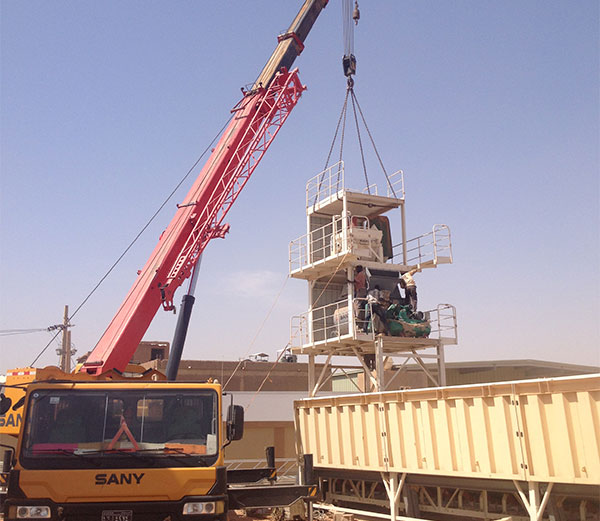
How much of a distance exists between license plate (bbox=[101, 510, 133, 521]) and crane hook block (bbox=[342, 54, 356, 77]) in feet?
57.9

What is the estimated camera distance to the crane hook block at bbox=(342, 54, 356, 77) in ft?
71.9

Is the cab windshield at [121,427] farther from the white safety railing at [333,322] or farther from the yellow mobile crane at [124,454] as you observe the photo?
the white safety railing at [333,322]

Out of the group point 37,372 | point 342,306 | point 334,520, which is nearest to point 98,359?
→ point 37,372

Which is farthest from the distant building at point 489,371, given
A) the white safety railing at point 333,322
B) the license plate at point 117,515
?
the license plate at point 117,515

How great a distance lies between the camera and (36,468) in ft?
26.1

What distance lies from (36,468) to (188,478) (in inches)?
76.9

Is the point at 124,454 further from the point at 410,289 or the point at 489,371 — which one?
the point at 489,371

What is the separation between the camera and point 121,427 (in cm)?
841

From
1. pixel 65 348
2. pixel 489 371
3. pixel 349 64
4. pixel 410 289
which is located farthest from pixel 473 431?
pixel 65 348

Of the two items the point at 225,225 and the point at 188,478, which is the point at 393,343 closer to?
the point at 225,225

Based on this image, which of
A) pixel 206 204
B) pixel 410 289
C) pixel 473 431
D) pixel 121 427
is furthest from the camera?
pixel 410 289

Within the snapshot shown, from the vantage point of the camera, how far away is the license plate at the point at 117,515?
7.77 meters

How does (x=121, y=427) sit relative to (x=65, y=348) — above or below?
below

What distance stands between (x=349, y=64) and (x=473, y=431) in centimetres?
1461
